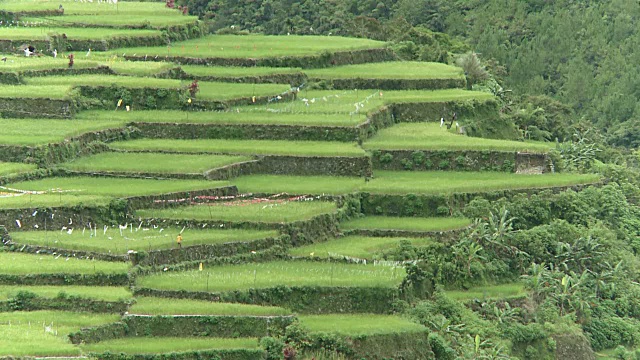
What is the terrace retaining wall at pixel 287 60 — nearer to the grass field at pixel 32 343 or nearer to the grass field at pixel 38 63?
the grass field at pixel 38 63

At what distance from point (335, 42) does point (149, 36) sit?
731cm

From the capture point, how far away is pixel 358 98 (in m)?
58.2

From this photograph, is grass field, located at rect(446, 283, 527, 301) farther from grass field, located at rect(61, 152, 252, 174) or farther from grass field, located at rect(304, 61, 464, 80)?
grass field, located at rect(304, 61, 464, 80)

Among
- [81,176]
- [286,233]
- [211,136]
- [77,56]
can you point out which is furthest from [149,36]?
[286,233]

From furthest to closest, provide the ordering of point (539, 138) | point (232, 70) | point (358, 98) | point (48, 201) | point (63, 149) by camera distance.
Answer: point (539, 138) → point (232, 70) → point (358, 98) → point (63, 149) → point (48, 201)

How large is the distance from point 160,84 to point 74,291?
53.5 feet

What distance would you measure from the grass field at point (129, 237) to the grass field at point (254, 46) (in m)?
17.3

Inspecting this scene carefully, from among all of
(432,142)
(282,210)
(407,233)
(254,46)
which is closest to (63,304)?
(282,210)

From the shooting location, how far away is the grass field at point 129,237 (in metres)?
42.4

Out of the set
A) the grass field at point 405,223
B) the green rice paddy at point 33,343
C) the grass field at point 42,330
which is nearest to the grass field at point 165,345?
the grass field at point 42,330

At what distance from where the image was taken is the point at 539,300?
154 ft

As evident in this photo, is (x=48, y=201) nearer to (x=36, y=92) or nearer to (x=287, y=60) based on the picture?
(x=36, y=92)

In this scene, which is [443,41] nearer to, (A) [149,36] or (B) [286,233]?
(A) [149,36]

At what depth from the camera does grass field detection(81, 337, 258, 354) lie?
123ft
